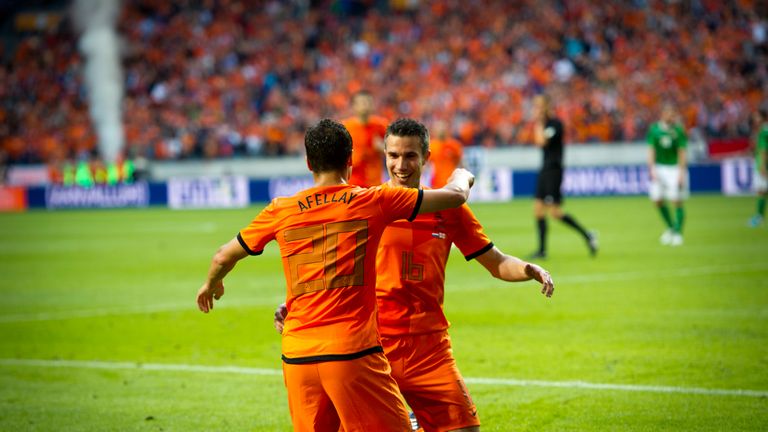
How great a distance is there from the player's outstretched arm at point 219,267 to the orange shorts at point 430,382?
0.85m

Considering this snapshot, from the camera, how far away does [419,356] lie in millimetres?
4836

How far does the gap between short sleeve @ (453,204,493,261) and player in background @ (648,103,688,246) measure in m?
13.4

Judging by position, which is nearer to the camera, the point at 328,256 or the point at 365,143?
the point at 328,256

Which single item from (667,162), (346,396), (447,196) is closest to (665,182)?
(667,162)

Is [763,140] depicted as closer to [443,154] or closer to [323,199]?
[443,154]

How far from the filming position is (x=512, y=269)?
5145mm

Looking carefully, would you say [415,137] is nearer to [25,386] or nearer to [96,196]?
[25,386]

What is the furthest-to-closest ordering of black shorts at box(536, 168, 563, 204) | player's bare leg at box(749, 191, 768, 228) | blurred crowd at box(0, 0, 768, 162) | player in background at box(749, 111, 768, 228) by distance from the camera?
blurred crowd at box(0, 0, 768, 162) → player in background at box(749, 111, 768, 228) → player's bare leg at box(749, 191, 768, 228) → black shorts at box(536, 168, 563, 204)

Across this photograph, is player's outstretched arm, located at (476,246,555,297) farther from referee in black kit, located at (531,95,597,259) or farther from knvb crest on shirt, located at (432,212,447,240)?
referee in black kit, located at (531,95,597,259)

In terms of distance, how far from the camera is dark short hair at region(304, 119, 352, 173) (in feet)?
14.1

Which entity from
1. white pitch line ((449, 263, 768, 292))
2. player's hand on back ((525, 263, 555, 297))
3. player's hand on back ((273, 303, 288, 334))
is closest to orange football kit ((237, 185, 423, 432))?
player's hand on back ((273, 303, 288, 334))

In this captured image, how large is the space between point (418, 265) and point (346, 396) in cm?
107

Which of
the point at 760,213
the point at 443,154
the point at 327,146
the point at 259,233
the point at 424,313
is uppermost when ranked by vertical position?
the point at 443,154

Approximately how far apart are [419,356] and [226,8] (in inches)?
1672
